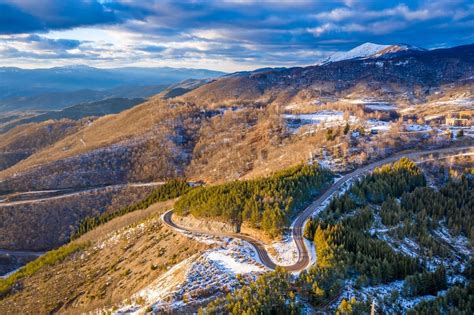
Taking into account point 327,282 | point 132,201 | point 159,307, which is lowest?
point 132,201

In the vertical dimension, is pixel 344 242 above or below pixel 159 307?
above

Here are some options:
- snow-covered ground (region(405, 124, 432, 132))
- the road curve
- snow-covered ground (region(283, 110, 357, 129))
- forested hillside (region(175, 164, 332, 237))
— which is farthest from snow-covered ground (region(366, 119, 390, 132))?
forested hillside (region(175, 164, 332, 237))

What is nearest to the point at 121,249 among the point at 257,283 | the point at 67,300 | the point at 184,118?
the point at 67,300

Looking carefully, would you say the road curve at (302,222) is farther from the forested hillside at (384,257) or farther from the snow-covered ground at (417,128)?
the snow-covered ground at (417,128)

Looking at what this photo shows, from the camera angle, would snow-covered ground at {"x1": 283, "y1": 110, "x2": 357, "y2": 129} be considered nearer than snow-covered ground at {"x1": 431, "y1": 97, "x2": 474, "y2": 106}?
Yes

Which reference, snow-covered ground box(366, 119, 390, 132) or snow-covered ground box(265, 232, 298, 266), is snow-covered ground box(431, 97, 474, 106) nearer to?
snow-covered ground box(366, 119, 390, 132)

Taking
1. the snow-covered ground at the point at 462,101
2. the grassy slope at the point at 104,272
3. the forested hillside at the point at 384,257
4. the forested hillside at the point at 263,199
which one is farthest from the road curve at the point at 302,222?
the snow-covered ground at the point at 462,101

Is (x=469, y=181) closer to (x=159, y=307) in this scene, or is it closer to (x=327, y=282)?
(x=327, y=282)

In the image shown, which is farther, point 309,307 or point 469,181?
point 469,181
